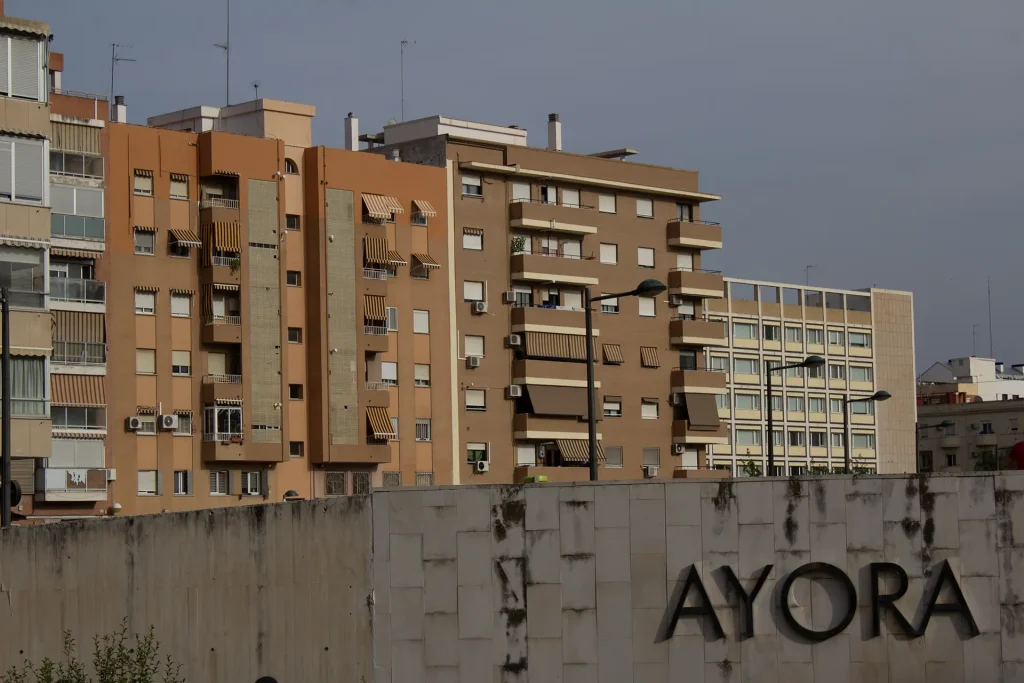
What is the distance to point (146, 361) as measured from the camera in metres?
67.0

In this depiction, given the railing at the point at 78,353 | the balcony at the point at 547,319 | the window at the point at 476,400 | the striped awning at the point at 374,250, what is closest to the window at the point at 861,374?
the balcony at the point at 547,319

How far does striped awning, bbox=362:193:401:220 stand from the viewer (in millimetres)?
72625

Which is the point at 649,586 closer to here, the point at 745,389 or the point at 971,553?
the point at 971,553

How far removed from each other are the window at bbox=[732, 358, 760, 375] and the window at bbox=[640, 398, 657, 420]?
127 feet

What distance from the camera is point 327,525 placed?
26406 millimetres

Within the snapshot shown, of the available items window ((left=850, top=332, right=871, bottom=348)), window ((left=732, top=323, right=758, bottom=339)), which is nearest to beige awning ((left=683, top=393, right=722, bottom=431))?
window ((left=732, top=323, right=758, bottom=339))

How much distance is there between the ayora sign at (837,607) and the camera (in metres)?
24.9

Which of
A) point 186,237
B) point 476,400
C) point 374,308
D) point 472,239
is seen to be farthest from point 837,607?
point 472,239

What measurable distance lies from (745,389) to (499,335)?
46.2m

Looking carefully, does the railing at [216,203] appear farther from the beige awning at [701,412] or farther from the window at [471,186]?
the beige awning at [701,412]

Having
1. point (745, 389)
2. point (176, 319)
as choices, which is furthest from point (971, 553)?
point (745, 389)

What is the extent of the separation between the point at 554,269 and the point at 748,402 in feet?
147

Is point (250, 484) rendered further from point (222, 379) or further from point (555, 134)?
point (555, 134)

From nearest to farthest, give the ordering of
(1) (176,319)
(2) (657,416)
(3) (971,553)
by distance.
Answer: (3) (971,553), (1) (176,319), (2) (657,416)
